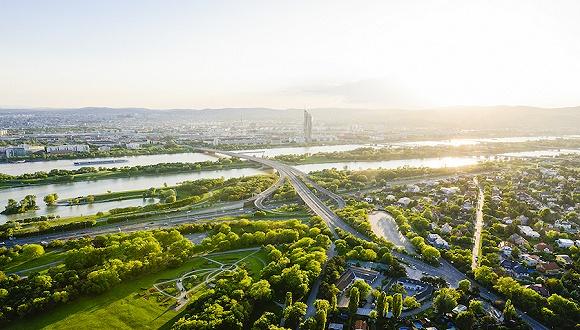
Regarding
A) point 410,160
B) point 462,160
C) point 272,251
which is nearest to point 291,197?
point 272,251

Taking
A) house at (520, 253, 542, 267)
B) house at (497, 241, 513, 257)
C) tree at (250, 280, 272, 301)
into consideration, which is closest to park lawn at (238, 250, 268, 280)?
tree at (250, 280, 272, 301)

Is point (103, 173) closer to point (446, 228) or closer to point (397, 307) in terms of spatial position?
point (446, 228)

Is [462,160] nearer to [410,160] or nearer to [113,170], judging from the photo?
[410,160]

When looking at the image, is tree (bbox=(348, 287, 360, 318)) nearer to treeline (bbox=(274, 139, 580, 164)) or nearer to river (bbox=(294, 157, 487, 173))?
river (bbox=(294, 157, 487, 173))

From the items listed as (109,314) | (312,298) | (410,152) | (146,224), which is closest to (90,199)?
(146,224)

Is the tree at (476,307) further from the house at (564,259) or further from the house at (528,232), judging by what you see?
the house at (528,232)
